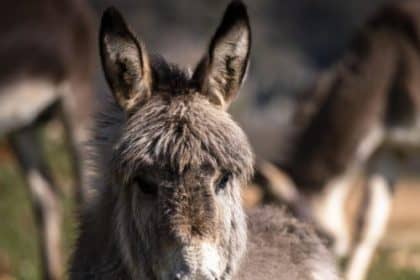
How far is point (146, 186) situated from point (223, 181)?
30 centimetres

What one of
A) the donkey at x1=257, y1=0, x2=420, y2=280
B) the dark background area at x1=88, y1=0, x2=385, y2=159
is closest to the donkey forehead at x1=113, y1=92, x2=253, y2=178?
the donkey at x1=257, y1=0, x2=420, y2=280

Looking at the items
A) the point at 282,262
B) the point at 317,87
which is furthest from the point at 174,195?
the point at 317,87

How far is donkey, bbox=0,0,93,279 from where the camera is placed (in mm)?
10695

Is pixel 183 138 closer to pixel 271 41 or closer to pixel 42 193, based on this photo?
pixel 42 193

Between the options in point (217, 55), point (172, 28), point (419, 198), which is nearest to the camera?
point (217, 55)

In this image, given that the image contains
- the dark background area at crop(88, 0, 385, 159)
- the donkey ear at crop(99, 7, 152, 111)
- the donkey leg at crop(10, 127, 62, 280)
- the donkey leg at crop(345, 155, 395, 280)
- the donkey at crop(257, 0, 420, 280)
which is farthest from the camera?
the dark background area at crop(88, 0, 385, 159)

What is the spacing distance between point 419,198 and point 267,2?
6.05 meters

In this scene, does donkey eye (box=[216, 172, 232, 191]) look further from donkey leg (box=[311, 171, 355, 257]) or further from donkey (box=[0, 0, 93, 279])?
donkey leg (box=[311, 171, 355, 257])

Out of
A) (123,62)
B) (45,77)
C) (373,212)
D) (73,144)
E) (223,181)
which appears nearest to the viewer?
(223,181)

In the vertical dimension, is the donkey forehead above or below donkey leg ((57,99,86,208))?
above

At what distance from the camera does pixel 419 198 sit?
1739 centimetres

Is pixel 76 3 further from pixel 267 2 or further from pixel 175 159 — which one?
pixel 267 2

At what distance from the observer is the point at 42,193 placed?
36.6 ft

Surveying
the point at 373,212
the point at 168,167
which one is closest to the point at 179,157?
the point at 168,167
